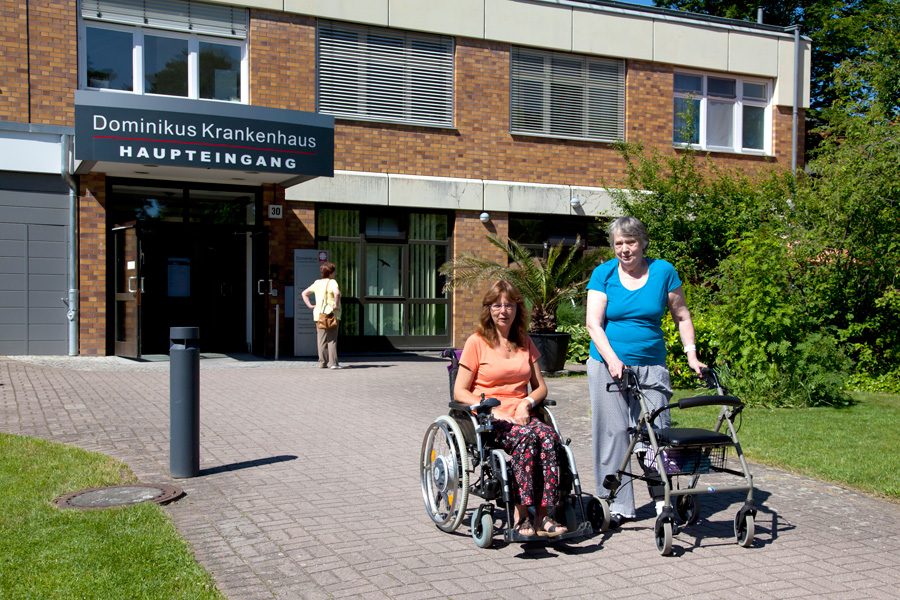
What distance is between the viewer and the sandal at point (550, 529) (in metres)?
4.70

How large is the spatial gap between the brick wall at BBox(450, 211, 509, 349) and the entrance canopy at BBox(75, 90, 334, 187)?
447 cm

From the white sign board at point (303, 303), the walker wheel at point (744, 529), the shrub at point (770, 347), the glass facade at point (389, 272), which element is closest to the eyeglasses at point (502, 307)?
the walker wheel at point (744, 529)

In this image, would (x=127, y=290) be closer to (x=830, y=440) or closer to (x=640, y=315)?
(x=830, y=440)

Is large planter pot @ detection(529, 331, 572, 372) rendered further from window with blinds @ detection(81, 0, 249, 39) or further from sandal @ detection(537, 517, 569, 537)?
sandal @ detection(537, 517, 569, 537)

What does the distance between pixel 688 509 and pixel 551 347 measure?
814 cm

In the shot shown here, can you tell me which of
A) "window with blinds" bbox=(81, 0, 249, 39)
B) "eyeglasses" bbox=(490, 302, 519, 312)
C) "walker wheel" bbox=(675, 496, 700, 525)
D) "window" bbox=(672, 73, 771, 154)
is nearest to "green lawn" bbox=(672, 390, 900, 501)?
"walker wheel" bbox=(675, 496, 700, 525)

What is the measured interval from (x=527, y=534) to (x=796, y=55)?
20066mm

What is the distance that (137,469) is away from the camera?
668 centimetres

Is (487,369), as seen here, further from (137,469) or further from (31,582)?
(137,469)

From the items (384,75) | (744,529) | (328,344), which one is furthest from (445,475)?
(384,75)

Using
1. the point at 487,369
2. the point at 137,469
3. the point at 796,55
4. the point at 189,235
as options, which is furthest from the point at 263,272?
the point at 796,55

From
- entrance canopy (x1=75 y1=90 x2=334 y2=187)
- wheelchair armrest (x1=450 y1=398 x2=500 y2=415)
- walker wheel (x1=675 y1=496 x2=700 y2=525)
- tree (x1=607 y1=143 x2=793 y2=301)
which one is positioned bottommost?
walker wheel (x1=675 y1=496 x2=700 y2=525)

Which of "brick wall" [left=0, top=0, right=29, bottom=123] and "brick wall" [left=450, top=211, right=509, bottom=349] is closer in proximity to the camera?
"brick wall" [left=0, top=0, right=29, bottom=123]

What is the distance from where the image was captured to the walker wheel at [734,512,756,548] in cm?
485
